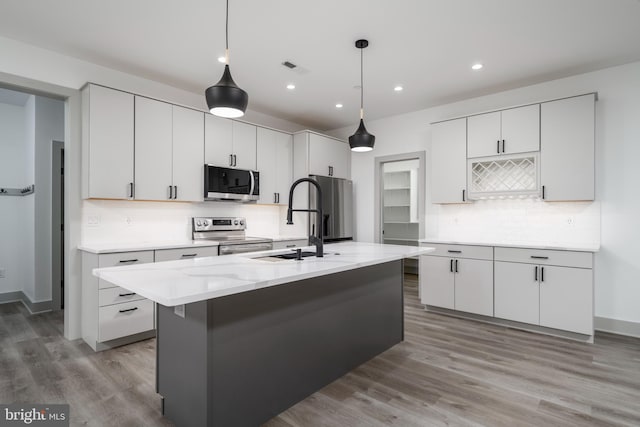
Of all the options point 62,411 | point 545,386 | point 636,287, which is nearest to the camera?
point 62,411

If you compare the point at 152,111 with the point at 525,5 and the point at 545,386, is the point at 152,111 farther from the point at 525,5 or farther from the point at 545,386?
the point at 545,386

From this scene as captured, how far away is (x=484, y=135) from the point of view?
3.92 meters

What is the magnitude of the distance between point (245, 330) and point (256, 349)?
0.15 meters

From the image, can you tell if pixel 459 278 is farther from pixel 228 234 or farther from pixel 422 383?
pixel 228 234

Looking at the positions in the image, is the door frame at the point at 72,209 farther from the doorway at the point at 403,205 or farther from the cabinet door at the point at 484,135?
the doorway at the point at 403,205

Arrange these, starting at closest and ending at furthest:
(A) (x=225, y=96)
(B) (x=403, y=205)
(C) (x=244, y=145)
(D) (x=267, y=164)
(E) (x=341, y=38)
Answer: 1. (A) (x=225, y=96)
2. (E) (x=341, y=38)
3. (C) (x=244, y=145)
4. (D) (x=267, y=164)
5. (B) (x=403, y=205)

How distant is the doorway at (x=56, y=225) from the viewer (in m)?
4.13

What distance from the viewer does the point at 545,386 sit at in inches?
91.1

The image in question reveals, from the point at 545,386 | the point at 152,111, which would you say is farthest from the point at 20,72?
the point at 545,386

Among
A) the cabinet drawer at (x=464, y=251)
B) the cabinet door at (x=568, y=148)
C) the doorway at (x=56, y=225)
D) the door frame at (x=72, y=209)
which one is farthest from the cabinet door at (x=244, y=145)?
the cabinet door at (x=568, y=148)

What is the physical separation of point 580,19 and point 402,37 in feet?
→ 4.35

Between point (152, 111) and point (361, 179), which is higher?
point (152, 111)

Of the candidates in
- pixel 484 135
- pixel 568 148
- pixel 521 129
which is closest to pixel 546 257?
pixel 568 148

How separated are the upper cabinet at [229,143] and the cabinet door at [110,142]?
860 mm
